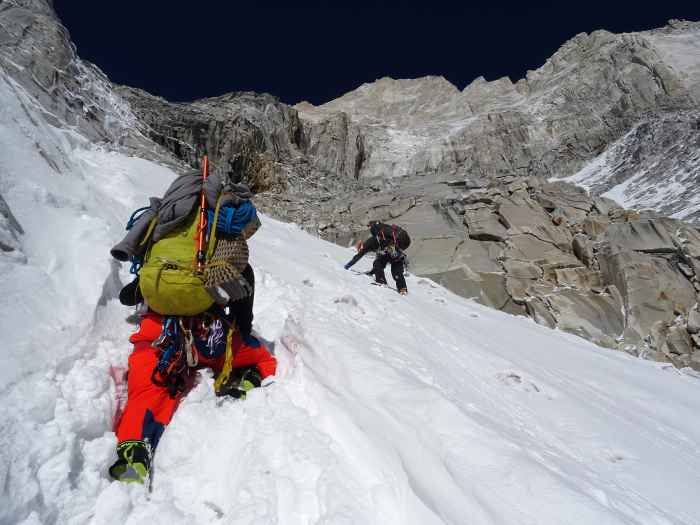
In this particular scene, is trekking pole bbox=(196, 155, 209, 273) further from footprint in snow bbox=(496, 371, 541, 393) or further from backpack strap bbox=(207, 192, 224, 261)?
footprint in snow bbox=(496, 371, 541, 393)

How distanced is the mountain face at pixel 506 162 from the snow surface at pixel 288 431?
448mm

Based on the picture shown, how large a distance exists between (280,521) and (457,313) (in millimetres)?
7102

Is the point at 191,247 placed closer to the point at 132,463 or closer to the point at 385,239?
the point at 132,463

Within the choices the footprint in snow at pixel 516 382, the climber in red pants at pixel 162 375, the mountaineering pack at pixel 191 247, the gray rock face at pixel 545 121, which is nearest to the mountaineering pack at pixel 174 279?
the mountaineering pack at pixel 191 247

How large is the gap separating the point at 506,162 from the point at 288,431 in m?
65.3

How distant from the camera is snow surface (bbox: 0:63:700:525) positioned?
5.66 ft

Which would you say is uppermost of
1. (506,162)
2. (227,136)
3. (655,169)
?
(655,169)

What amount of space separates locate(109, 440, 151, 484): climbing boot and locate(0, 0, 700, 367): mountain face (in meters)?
1.50

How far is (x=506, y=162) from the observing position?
6031 centimetres

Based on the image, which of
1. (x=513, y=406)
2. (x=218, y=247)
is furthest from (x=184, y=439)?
(x=513, y=406)

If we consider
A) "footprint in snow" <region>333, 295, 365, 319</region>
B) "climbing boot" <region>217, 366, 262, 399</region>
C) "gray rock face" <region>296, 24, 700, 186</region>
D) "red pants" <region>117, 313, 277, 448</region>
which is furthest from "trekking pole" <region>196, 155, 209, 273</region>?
"gray rock face" <region>296, 24, 700, 186</region>

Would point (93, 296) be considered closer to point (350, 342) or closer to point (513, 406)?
point (350, 342)

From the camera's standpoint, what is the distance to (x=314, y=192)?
32.8 meters

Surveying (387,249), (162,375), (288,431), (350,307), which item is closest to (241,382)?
(162,375)
